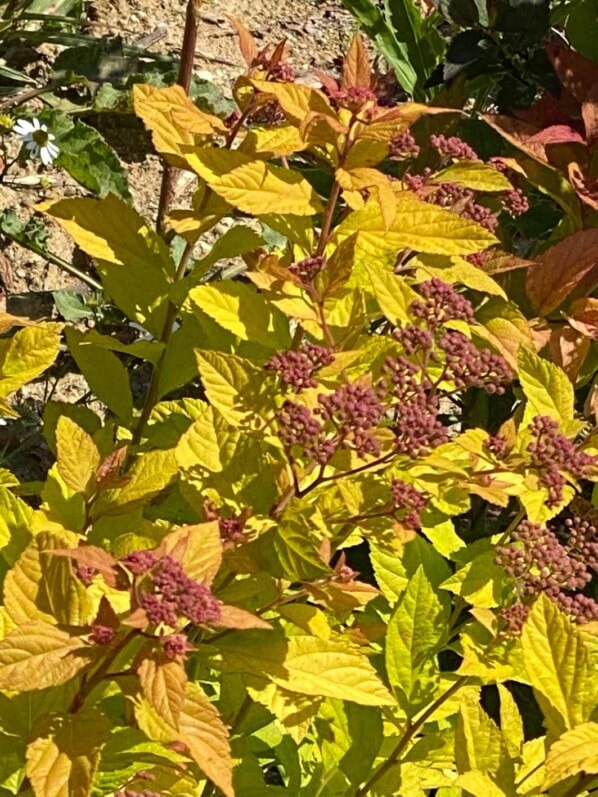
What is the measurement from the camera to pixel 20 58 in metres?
2.90

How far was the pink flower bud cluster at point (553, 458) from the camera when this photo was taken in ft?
3.49

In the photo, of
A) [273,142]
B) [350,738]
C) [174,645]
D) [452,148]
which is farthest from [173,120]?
[350,738]

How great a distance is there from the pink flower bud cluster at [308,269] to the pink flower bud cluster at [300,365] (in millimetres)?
111

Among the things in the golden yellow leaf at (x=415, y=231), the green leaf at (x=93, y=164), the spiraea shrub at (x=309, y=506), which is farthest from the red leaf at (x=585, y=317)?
the green leaf at (x=93, y=164)

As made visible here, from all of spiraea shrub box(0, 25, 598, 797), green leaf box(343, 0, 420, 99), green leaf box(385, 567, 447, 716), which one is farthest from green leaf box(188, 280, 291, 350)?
green leaf box(343, 0, 420, 99)

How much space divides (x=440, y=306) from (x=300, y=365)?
172 mm

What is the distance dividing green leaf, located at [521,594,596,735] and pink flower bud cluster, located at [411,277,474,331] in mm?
296


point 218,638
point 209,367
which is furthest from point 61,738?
point 209,367

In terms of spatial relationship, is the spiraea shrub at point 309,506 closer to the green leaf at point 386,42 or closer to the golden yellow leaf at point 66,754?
the golden yellow leaf at point 66,754

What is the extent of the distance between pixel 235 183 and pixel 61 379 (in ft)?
4.43

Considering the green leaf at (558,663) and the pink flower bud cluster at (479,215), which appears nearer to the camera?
the green leaf at (558,663)

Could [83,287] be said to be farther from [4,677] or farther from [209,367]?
[4,677]

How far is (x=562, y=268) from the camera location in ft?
4.51

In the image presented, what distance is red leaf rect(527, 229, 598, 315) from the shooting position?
4.48ft
